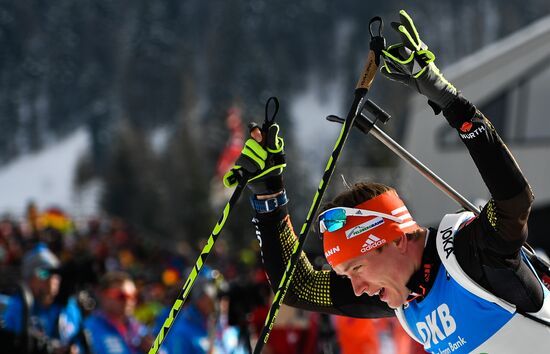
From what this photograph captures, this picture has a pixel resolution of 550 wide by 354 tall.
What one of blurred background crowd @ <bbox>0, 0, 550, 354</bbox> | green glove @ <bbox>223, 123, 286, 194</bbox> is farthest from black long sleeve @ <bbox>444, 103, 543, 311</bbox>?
blurred background crowd @ <bbox>0, 0, 550, 354</bbox>

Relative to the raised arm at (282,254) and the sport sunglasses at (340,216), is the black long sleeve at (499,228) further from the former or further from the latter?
the raised arm at (282,254)

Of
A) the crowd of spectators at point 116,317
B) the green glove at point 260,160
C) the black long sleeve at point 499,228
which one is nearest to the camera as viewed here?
the black long sleeve at point 499,228

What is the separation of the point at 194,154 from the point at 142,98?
52058 mm

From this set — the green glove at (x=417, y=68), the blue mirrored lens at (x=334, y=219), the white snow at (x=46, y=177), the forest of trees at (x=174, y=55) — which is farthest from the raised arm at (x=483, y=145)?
the white snow at (x=46, y=177)

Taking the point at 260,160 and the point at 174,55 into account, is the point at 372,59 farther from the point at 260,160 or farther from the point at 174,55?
the point at 174,55

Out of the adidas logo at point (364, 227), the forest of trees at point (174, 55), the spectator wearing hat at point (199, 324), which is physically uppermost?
the forest of trees at point (174, 55)

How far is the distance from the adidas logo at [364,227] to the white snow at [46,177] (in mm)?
95926

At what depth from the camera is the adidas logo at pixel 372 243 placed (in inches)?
125

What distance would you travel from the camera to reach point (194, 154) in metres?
70.6

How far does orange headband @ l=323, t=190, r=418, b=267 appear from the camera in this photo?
3.19 metres

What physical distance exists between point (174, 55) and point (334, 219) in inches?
4982

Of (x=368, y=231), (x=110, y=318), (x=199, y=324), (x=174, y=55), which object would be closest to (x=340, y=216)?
(x=368, y=231)

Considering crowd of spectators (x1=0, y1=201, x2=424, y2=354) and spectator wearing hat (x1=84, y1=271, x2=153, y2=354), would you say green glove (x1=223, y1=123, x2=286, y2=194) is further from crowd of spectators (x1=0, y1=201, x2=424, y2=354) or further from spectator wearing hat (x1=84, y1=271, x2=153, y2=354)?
spectator wearing hat (x1=84, y1=271, x2=153, y2=354)

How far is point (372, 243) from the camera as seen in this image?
3184 millimetres
